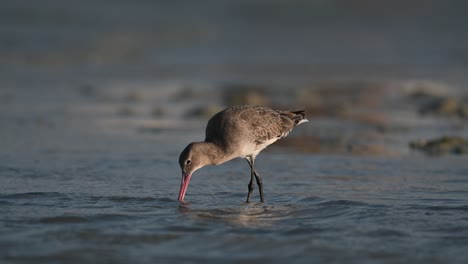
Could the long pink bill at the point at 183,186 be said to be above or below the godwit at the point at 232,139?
Answer: below

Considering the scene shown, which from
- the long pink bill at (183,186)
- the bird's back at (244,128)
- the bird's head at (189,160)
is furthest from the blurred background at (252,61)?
the long pink bill at (183,186)

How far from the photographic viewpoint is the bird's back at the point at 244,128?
349 inches

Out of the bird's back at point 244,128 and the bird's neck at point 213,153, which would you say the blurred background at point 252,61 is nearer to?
the bird's back at point 244,128

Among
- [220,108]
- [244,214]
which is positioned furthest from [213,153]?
[220,108]

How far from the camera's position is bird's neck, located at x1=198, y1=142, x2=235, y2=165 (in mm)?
8719

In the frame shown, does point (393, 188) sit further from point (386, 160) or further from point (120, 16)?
point (120, 16)

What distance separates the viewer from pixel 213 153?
876 centimetres

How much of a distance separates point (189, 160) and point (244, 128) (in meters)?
0.80

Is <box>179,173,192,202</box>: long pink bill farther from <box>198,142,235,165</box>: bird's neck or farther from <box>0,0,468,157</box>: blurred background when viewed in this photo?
<box>0,0,468,157</box>: blurred background

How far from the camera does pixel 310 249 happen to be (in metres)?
6.51

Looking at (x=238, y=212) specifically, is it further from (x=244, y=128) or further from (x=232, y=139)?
(x=244, y=128)

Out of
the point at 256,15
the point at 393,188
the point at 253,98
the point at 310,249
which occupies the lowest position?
the point at 310,249

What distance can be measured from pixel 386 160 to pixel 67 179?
4.26 meters

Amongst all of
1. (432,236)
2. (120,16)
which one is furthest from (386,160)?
(120,16)
